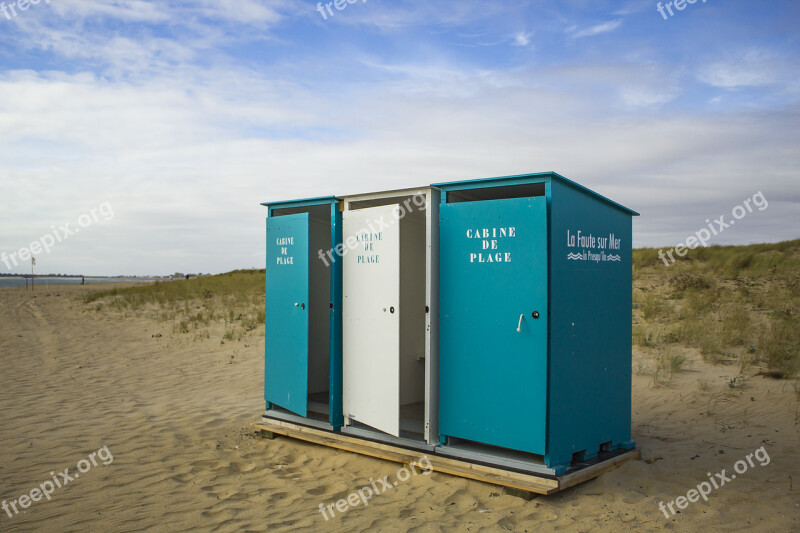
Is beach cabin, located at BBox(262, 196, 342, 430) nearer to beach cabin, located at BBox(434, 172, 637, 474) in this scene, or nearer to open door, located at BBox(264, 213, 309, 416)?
open door, located at BBox(264, 213, 309, 416)

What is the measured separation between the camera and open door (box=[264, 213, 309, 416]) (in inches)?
246

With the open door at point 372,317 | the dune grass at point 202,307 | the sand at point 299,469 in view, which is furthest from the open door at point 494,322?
the dune grass at point 202,307

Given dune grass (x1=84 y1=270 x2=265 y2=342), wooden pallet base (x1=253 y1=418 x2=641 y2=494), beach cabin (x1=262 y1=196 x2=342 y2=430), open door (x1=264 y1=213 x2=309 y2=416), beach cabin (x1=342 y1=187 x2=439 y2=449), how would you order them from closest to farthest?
1. wooden pallet base (x1=253 y1=418 x2=641 y2=494)
2. beach cabin (x1=342 y1=187 x2=439 y2=449)
3. beach cabin (x1=262 y1=196 x2=342 y2=430)
4. open door (x1=264 y1=213 x2=309 y2=416)
5. dune grass (x1=84 y1=270 x2=265 y2=342)

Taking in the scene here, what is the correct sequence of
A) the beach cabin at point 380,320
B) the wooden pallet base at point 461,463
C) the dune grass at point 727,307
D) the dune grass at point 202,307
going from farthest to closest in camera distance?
the dune grass at point 202,307 < the dune grass at point 727,307 < the beach cabin at point 380,320 < the wooden pallet base at point 461,463

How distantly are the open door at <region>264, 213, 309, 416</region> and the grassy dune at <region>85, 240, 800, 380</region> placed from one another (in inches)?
238

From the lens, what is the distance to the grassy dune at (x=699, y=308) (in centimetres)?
977

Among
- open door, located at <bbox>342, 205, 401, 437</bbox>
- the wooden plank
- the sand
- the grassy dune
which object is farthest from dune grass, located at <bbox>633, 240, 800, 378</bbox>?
open door, located at <bbox>342, 205, 401, 437</bbox>

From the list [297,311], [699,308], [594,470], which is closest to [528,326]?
[594,470]

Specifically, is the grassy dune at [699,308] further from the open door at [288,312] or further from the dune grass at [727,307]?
the open door at [288,312]

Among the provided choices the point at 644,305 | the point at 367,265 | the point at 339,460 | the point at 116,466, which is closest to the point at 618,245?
the point at 367,265

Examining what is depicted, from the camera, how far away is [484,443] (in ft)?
16.7

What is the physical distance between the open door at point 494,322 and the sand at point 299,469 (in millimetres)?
601

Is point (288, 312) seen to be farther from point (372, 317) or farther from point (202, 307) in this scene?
point (202, 307)

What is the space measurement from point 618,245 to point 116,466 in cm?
557
